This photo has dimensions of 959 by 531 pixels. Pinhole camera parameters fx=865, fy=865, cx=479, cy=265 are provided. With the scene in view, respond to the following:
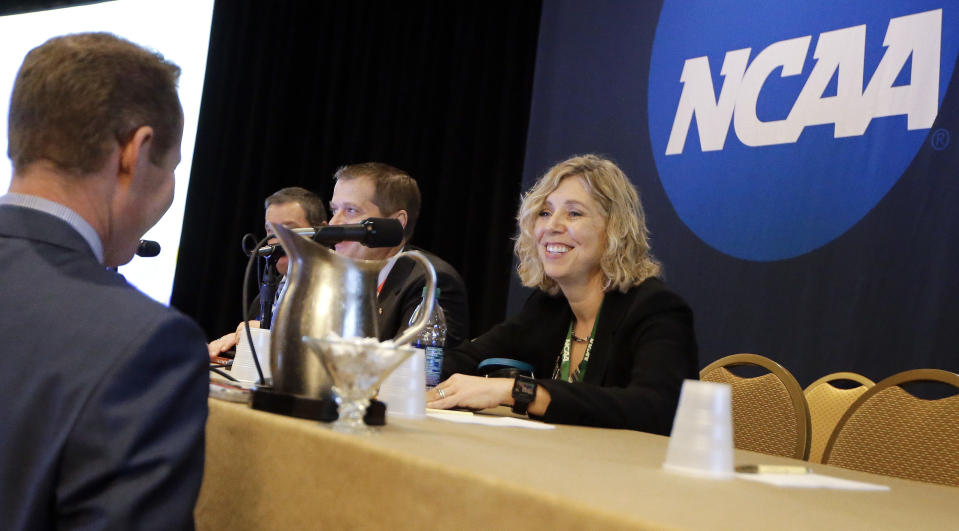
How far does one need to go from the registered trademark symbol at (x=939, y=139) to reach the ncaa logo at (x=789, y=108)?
4 centimetres

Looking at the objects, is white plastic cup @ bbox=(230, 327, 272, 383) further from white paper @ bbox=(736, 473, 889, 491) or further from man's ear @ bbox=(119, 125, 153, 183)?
white paper @ bbox=(736, 473, 889, 491)

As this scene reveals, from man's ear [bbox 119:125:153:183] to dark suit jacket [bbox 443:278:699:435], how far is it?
3.12 feet

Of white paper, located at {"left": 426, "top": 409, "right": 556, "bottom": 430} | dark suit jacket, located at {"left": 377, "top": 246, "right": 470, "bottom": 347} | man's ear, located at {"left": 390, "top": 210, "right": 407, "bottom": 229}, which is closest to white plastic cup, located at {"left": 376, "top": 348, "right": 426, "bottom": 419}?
white paper, located at {"left": 426, "top": 409, "right": 556, "bottom": 430}

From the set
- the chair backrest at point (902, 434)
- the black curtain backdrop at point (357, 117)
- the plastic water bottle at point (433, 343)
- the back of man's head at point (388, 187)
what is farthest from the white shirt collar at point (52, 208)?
the black curtain backdrop at point (357, 117)

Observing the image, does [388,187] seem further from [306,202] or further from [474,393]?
[474,393]

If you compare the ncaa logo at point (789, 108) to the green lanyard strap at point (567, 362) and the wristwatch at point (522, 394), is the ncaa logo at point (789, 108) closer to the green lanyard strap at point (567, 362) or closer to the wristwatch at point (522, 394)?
the green lanyard strap at point (567, 362)

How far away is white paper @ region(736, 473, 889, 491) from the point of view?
41.9 inches

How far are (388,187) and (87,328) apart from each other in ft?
8.48

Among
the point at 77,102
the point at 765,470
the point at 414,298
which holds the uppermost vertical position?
the point at 77,102

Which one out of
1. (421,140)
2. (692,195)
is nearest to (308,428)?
(692,195)

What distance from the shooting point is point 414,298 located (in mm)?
2818

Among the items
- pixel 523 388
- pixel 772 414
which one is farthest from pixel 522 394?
pixel 772 414

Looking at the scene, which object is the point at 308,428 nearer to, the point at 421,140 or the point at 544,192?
the point at 544,192

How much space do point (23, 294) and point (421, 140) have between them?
4582mm
